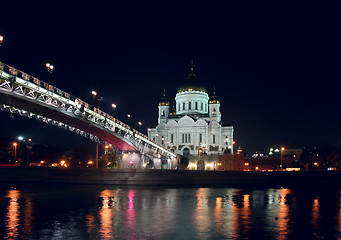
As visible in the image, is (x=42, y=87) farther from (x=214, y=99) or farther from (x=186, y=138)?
(x=214, y=99)

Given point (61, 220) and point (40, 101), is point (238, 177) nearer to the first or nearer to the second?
point (40, 101)

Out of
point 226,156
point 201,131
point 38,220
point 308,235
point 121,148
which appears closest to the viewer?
point 308,235

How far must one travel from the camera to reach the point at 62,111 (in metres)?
48.2

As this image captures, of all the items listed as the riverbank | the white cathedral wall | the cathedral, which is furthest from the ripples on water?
the white cathedral wall

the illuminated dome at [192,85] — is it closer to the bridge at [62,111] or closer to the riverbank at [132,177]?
the bridge at [62,111]

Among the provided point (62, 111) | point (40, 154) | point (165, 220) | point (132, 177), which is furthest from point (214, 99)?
point (165, 220)

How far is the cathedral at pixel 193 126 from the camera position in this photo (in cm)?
12950

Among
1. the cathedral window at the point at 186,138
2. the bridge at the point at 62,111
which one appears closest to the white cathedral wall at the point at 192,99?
the cathedral window at the point at 186,138

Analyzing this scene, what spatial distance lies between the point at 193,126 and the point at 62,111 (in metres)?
84.7

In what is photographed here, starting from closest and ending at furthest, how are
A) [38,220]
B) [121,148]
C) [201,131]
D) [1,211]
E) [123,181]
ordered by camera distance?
[38,220] → [1,211] → [123,181] → [121,148] → [201,131]

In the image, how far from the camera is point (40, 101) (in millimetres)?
43031

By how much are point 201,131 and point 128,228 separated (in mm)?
109779

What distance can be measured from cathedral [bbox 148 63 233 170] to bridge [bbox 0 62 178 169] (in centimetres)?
4397

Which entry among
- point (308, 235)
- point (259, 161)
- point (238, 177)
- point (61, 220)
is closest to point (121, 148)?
point (238, 177)
